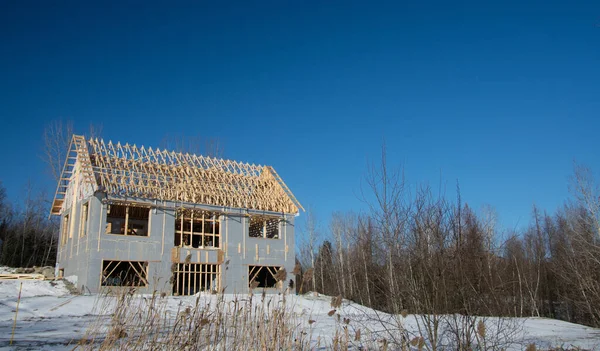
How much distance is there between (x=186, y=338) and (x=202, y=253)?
744 inches

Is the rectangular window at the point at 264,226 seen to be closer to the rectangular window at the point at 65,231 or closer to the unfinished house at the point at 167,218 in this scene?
the unfinished house at the point at 167,218

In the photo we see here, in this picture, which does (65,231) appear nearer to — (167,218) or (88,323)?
(167,218)

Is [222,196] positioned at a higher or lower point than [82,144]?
lower

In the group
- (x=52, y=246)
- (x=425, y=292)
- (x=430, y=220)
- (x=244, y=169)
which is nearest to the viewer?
(x=425, y=292)

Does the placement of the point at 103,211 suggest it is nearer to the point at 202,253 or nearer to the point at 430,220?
the point at 202,253

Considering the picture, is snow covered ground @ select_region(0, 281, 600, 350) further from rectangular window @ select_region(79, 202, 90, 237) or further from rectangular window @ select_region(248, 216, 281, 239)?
rectangular window @ select_region(248, 216, 281, 239)

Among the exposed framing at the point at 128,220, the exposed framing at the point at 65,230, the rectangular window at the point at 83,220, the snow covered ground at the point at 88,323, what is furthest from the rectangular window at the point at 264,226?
the exposed framing at the point at 65,230

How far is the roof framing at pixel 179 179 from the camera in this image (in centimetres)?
2277

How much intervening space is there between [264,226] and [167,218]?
5.79 meters

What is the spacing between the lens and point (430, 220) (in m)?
7.38

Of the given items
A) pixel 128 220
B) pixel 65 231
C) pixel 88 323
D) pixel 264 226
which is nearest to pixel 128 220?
pixel 128 220

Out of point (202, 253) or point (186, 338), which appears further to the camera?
point (202, 253)

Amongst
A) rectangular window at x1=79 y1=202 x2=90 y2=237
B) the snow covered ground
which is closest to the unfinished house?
rectangular window at x1=79 y1=202 x2=90 y2=237

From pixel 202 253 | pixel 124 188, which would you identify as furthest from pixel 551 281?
pixel 124 188
